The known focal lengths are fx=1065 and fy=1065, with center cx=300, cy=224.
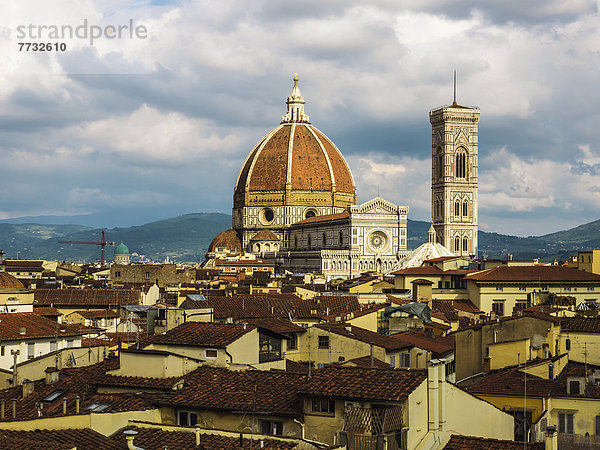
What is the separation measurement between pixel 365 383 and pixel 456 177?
158 meters

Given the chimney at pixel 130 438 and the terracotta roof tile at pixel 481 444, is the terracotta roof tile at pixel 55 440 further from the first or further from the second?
the terracotta roof tile at pixel 481 444

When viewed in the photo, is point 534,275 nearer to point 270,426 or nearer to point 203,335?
point 203,335

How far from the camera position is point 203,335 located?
825 inches

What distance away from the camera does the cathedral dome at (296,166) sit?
616ft

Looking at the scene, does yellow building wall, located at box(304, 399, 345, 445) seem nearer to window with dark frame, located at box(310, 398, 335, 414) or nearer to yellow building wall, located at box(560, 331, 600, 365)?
window with dark frame, located at box(310, 398, 335, 414)

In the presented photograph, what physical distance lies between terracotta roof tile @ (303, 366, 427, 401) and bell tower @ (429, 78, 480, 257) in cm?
15330

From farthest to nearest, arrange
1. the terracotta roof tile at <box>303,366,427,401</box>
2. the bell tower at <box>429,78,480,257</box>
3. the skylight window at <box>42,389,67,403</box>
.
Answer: the bell tower at <box>429,78,480,257</box>, the skylight window at <box>42,389,67,403</box>, the terracotta roof tile at <box>303,366,427,401</box>

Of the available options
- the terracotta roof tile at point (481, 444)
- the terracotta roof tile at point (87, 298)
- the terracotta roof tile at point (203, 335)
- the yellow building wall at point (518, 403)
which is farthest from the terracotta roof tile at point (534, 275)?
the terracotta roof tile at point (481, 444)

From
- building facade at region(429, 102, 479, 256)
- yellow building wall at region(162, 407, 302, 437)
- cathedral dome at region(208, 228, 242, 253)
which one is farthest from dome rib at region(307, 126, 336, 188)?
yellow building wall at region(162, 407, 302, 437)

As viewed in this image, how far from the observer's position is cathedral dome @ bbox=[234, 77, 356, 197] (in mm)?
187625

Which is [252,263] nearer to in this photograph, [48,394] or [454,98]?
[454,98]

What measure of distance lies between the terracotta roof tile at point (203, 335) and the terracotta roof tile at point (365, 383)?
444cm

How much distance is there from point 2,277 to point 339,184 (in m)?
147

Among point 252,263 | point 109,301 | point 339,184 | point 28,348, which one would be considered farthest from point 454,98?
point 28,348
